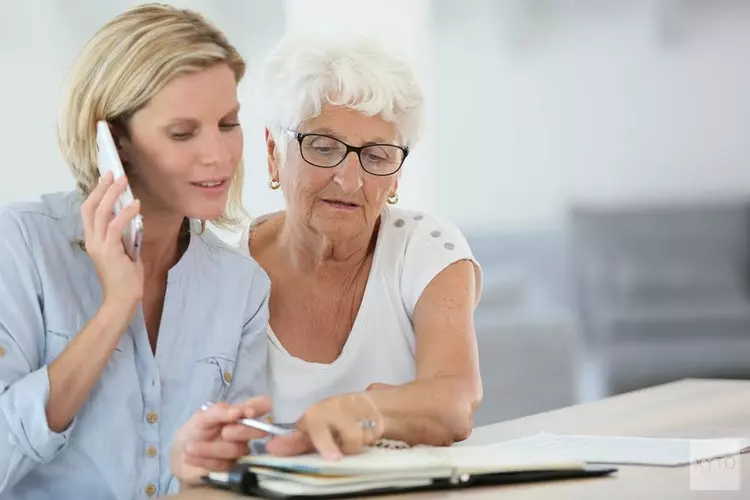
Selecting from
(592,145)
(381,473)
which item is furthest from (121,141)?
(592,145)

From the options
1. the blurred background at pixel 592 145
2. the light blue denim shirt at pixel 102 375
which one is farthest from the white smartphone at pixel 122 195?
the blurred background at pixel 592 145

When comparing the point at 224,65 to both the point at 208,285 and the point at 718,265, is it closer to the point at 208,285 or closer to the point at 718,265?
the point at 208,285

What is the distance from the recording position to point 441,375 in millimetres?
1865

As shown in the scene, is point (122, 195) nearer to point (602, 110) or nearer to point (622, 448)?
point (622, 448)

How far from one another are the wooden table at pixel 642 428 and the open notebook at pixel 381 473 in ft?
0.05

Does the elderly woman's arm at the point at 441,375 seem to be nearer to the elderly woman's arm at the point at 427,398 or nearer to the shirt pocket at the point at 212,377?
the elderly woman's arm at the point at 427,398

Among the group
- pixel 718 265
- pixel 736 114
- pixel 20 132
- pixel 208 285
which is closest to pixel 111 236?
pixel 208 285

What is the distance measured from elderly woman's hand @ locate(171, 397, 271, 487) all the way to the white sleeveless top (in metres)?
0.59

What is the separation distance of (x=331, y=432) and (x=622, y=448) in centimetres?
45

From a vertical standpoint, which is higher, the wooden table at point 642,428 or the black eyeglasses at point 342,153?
the black eyeglasses at point 342,153

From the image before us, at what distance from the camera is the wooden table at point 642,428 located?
133 cm

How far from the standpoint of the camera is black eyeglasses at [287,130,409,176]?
6.51 feet

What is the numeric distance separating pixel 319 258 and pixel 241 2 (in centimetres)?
280

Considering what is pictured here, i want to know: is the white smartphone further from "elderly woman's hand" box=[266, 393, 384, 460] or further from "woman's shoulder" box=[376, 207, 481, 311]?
"woman's shoulder" box=[376, 207, 481, 311]
